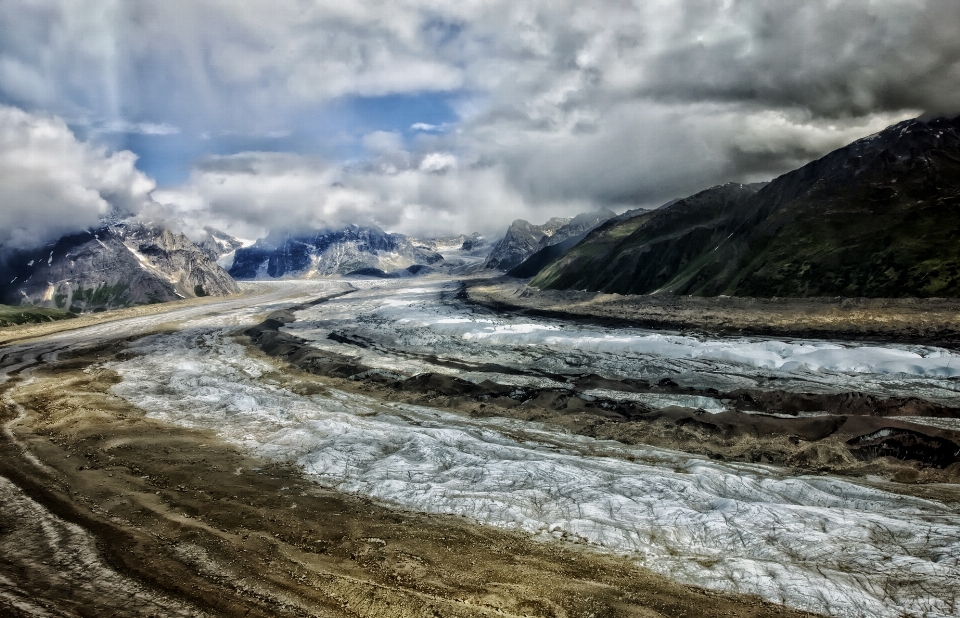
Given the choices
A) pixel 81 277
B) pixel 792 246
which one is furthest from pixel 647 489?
pixel 81 277

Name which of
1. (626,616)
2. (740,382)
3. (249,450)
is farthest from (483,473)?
(740,382)

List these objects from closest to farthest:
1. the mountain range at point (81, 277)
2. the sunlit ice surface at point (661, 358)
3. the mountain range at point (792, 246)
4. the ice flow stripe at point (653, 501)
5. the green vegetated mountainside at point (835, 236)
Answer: the ice flow stripe at point (653, 501)
the sunlit ice surface at point (661, 358)
the green vegetated mountainside at point (835, 236)
the mountain range at point (792, 246)
the mountain range at point (81, 277)

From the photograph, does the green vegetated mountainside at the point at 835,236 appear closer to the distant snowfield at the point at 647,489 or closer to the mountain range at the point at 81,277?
the distant snowfield at the point at 647,489

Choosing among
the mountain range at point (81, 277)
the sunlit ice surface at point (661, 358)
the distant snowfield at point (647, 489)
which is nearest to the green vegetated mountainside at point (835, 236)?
the sunlit ice surface at point (661, 358)

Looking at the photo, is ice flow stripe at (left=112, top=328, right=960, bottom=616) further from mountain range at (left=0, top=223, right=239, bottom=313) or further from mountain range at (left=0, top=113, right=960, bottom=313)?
mountain range at (left=0, top=223, right=239, bottom=313)

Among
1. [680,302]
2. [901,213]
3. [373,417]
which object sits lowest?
[373,417]

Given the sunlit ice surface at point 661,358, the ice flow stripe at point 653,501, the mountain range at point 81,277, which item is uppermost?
the mountain range at point 81,277

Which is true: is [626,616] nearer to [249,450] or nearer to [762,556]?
[762,556]

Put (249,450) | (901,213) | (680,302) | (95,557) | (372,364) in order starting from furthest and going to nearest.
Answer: (680,302) < (901,213) < (372,364) < (249,450) < (95,557)
